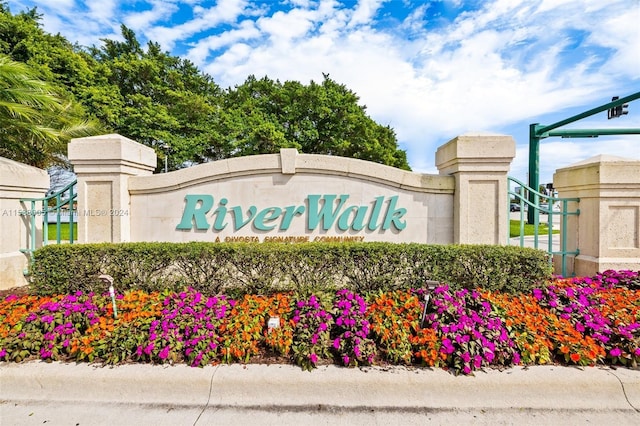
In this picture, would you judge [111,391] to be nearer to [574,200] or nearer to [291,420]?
[291,420]

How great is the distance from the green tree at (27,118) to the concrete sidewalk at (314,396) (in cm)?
610

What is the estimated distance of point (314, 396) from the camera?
2840 mm

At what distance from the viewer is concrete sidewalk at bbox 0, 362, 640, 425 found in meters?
2.68

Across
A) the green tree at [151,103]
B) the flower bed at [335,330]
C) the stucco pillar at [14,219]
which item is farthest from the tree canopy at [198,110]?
the flower bed at [335,330]

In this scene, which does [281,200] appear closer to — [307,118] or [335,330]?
[335,330]

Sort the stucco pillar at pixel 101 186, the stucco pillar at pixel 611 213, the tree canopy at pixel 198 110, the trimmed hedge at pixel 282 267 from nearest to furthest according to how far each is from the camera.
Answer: the trimmed hedge at pixel 282 267 < the stucco pillar at pixel 101 186 < the stucco pillar at pixel 611 213 < the tree canopy at pixel 198 110

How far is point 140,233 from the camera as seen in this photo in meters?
6.04

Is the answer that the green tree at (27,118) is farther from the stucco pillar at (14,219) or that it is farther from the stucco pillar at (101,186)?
the stucco pillar at (101,186)

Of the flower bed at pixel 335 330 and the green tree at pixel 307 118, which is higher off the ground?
the green tree at pixel 307 118

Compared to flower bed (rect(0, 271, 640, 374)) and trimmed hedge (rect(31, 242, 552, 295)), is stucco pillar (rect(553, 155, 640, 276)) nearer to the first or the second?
flower bed (rect(0, 271, 640, 374))

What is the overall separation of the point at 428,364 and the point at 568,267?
17.0 ft

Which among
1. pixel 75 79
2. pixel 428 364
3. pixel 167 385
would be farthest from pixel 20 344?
pixel 75 79

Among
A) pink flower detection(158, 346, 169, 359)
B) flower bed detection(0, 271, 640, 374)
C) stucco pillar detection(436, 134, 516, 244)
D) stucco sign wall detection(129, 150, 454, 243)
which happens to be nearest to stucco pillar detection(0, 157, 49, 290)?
stucco sign wall detection(129, 150, 454, 243)

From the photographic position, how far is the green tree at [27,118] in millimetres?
6582
